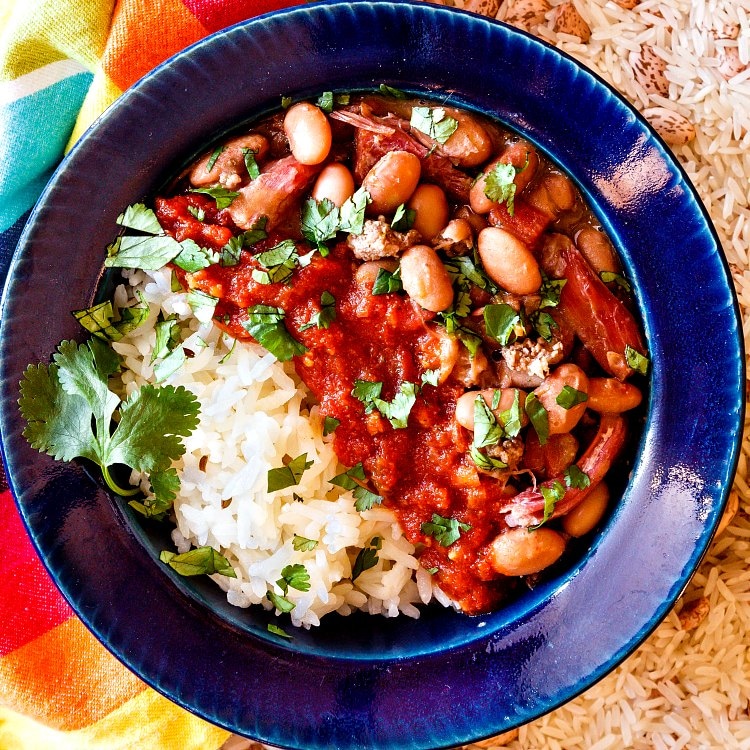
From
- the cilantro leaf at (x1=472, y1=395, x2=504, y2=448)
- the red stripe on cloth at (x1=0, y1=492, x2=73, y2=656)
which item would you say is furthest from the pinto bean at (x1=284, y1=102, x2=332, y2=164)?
the red stripe on cloth at (x1=0, y1=492, x2=73, y2=656)

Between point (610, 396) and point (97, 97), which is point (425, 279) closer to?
point (610, 396)

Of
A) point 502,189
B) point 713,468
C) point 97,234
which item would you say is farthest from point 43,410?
point 713,468

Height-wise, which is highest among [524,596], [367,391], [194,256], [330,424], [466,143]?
[466,143]

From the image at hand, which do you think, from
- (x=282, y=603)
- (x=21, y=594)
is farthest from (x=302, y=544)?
(x=21, y=594)

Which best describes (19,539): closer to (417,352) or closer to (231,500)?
(231,500)

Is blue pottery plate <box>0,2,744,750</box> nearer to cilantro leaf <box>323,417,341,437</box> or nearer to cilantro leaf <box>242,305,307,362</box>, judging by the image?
cilantro leaf <box>242,305,307,362</box>

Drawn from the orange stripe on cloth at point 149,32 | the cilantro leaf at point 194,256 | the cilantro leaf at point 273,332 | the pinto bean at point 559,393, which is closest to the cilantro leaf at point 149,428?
the cilantro leaf at point 273,332
